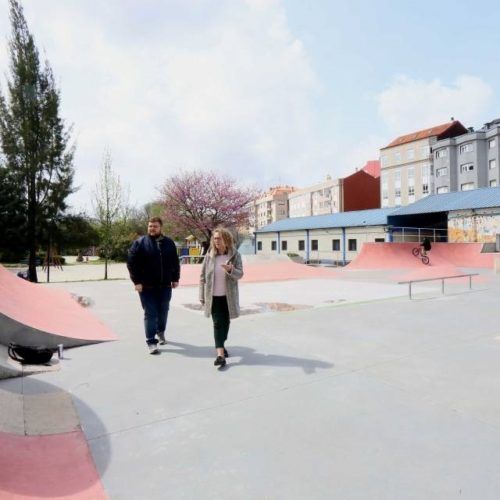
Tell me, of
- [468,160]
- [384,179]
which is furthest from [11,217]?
[384,179]

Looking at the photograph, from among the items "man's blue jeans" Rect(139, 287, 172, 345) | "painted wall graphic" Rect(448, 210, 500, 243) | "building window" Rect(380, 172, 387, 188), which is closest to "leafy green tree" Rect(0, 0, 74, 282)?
"man's blue jeans" Rect(139, 287, 172, 345)

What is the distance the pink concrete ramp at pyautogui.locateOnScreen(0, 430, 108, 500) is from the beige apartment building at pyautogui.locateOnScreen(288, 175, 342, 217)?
66.1 meters

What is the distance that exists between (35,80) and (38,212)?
6071 mm

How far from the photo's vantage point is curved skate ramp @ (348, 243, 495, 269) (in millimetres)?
23153

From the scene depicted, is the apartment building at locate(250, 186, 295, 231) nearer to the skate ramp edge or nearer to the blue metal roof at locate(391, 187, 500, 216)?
the blue metal roof at locate(391, 187, 500, 216)

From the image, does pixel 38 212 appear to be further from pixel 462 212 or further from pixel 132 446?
pixel 462 212

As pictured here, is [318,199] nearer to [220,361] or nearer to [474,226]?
[474,226]

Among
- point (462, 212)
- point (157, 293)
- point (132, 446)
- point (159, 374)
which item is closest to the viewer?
point (132, 446)

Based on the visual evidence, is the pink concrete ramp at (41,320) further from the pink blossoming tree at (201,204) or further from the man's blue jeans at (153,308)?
the pink blossoming tree at (201,204)

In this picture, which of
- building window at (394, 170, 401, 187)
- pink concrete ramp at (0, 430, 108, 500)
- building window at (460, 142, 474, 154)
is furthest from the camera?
building window at (394, 170, 401, 187)

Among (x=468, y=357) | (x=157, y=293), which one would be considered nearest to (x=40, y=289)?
(x=157, y=293)

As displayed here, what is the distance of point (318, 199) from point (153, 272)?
7584cm

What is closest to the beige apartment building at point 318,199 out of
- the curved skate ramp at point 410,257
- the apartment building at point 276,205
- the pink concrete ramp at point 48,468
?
the apartment building at point 276,205

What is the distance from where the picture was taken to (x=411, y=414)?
3.02 metres
